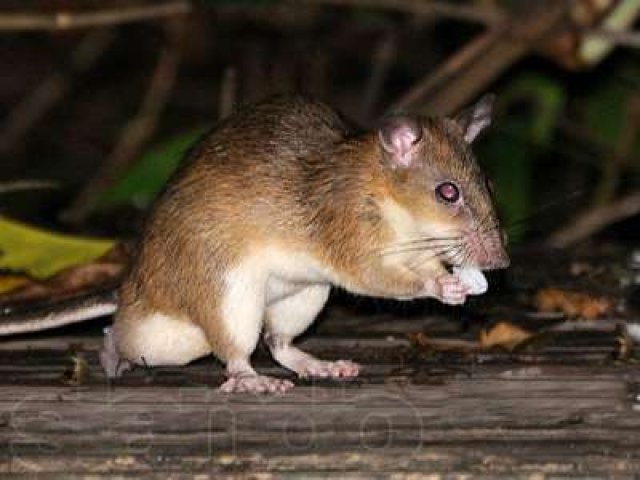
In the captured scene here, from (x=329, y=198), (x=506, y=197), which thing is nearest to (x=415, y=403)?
(x=329, y=198)

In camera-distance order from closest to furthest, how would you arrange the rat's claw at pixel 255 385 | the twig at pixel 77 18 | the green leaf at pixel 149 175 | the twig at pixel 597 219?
1. the rat's claw at pixel 255 385
2. the green leaf at pixel 149 175
3. the twig at pixel 77 18
4. the twig at pixel 597 219

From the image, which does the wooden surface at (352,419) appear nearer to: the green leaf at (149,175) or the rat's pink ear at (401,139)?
the rat's pink ear at (401,139)

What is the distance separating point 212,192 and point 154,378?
569 mm

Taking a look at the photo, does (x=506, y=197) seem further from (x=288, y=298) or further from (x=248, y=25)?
(x=248, y=25)

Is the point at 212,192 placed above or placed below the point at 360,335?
above

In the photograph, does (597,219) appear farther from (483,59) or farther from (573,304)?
(573,304)

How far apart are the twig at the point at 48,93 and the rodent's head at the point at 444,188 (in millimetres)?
5345

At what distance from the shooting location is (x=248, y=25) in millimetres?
10367

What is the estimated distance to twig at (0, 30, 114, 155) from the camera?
973 cm

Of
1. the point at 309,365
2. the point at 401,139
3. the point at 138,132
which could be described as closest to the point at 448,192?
the point at 401,139

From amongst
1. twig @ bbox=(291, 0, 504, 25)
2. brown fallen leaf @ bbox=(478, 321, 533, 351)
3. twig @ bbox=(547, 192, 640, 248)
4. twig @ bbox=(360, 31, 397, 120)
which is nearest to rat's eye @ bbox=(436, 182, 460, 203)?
brown fallen leaf @ bbox=(478, 321, 533, 351)

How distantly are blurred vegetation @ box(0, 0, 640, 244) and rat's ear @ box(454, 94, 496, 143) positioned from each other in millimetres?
1287

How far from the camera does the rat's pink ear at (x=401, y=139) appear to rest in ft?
14.7

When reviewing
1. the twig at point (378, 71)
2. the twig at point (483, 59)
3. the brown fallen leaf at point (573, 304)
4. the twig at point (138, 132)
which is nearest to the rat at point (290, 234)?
the brown fallen leaf at point (573, 304)
